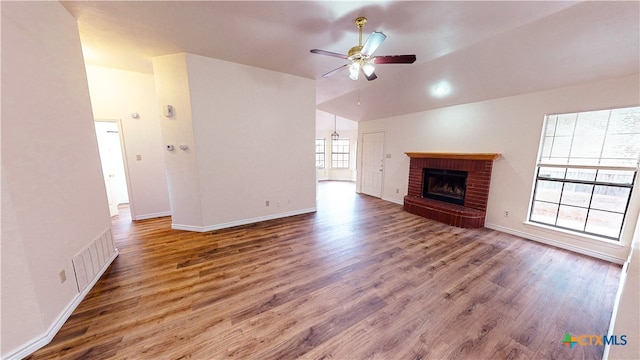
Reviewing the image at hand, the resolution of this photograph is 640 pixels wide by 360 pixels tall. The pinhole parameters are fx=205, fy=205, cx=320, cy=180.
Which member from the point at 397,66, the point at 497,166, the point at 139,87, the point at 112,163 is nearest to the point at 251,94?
the point at 139,87

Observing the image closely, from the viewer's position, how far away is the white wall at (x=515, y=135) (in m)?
2.66

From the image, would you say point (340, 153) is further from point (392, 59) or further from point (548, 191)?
point (392, 59)

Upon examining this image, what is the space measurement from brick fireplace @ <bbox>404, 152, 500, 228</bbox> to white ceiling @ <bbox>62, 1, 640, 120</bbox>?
3.95ft

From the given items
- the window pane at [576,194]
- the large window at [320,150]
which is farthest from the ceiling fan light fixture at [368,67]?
the large window at [320,150]

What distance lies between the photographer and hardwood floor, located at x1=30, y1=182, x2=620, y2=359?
1.51 m

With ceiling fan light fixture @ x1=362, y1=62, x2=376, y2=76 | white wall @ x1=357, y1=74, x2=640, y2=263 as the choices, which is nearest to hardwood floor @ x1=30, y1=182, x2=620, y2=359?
white wall @ x1=357, y1=74, x2=640, y2=263

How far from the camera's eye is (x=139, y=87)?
3.84 m

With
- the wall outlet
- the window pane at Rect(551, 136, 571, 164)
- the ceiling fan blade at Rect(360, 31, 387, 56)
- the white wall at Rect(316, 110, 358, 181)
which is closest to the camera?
the wall outlet

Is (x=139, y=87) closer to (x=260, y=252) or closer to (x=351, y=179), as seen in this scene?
(x=260, y=252)

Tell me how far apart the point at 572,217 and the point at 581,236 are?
33cm

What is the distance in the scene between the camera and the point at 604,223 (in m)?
2.86

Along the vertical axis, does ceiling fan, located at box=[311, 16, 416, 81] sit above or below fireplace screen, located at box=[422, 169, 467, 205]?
above

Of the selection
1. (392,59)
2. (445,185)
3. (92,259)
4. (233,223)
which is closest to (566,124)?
(445,185)

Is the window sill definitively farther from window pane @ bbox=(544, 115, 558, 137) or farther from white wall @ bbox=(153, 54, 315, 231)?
white wall @ bbox=(153, 54, 315, 231)
